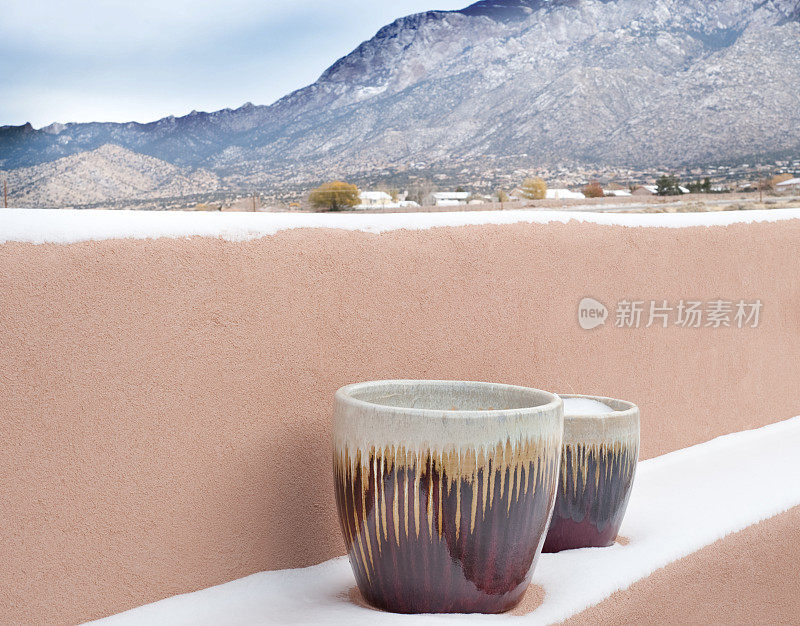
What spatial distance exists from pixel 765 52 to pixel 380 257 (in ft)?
173

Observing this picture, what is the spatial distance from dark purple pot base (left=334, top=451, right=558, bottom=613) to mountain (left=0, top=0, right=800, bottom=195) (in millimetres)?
42375

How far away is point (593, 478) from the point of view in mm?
2266

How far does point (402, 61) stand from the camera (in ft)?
219

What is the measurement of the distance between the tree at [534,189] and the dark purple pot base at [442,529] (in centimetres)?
3604

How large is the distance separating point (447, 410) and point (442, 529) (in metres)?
0.29

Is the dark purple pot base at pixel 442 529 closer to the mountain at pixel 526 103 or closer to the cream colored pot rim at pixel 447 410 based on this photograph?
the cream colored pot rim at pixel 447 410

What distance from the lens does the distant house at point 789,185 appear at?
110 feet

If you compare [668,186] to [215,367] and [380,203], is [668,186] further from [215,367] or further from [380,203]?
[215,367]

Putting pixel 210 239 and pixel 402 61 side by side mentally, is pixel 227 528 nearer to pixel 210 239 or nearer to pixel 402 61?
pixel 210 239

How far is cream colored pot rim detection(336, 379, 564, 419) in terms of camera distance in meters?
1.68

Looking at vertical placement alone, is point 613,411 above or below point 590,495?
above

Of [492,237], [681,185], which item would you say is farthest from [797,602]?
[681,185]
